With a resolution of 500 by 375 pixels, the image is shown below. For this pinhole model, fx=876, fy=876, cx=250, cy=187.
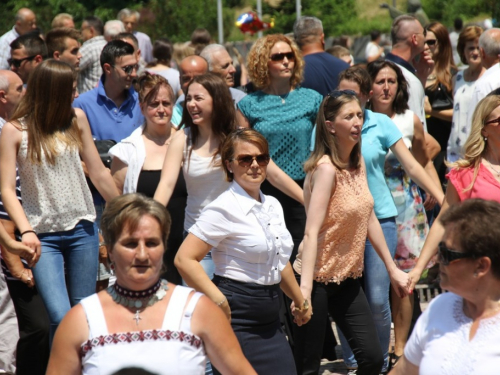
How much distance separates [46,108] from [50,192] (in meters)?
0.49

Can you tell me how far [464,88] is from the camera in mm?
8008

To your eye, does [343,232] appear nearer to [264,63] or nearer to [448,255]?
[264,63]

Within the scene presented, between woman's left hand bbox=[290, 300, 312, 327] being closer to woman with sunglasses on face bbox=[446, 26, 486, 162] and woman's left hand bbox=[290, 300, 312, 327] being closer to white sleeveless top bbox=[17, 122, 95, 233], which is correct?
white sleeveless top bbox=[17, 122, 95, 233]

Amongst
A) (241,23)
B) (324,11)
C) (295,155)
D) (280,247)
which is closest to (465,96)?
(295,155)

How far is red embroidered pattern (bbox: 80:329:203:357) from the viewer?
314 centimetres

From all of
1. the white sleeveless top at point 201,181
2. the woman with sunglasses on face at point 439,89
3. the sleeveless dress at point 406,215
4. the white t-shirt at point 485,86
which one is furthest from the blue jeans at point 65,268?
the woman with sunglasses on face at point 439,89

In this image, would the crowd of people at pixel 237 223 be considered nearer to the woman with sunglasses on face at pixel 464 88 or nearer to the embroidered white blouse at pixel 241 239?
the embroidered white blouse at pixel 241 239

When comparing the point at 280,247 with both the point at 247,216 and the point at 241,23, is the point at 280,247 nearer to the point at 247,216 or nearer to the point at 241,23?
the point at 247,216

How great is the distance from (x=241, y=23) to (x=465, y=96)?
13.3 m

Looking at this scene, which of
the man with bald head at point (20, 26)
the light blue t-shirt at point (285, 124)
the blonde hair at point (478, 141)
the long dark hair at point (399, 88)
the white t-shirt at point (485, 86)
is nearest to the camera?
the blonde hair at point (478, 141)

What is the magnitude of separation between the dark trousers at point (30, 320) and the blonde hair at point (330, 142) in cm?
177

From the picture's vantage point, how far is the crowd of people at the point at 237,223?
315 centimetres

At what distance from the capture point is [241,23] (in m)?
20.7

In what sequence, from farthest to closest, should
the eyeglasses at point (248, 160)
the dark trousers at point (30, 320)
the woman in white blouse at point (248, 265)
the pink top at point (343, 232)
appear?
the dark trousers at point (30, 320), the pink top at point (343, 232), the eyeglasses at point (248, 160), the woman in white blouse at point (248, 265)
